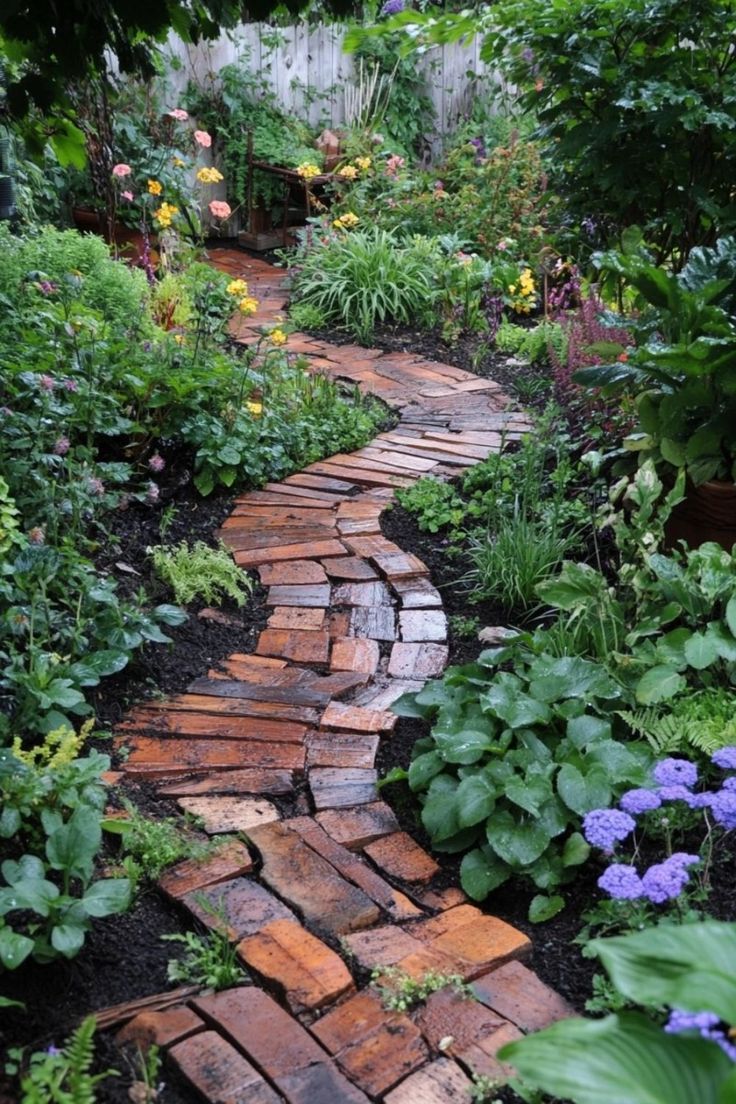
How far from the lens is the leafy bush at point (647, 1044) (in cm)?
105

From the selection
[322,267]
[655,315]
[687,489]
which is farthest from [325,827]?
[322,267]

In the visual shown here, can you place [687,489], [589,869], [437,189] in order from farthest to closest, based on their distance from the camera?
[437,189]
[687,489]
[589,869]

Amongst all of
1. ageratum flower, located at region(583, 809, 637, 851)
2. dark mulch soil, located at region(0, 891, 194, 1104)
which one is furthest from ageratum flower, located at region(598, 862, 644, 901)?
dark mulch soil, located at region(0, 891, 194, 1104)

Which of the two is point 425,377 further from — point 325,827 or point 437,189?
point 325,827

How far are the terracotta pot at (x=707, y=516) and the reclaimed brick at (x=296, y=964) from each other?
1764 millimetres

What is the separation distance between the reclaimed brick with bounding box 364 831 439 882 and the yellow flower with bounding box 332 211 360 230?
5.21 meters

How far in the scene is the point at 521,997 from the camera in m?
1.78

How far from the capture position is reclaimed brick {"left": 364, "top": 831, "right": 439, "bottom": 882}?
214 centimetres

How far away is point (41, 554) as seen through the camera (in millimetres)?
2701

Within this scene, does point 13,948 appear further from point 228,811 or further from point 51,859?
point 228,811

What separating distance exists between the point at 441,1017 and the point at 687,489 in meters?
1.90

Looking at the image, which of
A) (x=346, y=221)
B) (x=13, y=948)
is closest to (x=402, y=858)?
(x=13, y=948)

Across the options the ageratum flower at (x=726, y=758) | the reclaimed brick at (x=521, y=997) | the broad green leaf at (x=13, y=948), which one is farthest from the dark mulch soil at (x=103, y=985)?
the ageratum flower at (x=726, y=758)

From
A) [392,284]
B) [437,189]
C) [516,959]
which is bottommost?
[516,959]
